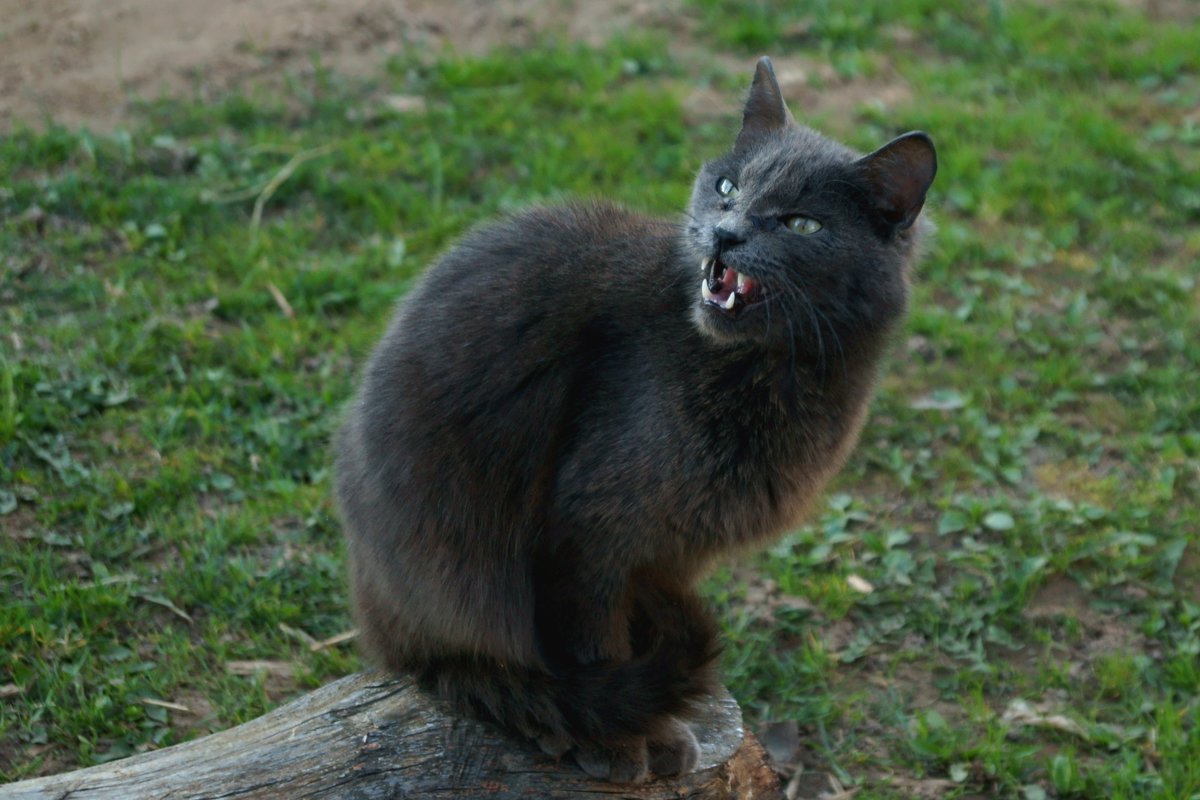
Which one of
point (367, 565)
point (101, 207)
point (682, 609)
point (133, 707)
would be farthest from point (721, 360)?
point (101, 207)

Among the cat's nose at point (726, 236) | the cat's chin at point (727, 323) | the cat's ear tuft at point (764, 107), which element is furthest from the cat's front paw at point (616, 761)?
the cat's ear tuft at point (764, 107)

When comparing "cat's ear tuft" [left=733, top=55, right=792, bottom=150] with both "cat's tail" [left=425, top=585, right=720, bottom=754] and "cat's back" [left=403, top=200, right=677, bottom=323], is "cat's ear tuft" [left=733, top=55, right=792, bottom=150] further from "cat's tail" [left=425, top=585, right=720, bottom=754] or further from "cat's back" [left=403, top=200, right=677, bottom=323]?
"cat's tail" [left=425, top=585, right=720, bottom=754]

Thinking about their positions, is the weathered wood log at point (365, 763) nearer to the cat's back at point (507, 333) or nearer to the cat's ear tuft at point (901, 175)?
the cat's back at point (507, 333)

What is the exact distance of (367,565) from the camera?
10.3ft

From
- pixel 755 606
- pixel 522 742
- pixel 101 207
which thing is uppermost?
pixel 101 207

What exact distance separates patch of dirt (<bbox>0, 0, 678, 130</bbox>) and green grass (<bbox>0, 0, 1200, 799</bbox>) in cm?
23

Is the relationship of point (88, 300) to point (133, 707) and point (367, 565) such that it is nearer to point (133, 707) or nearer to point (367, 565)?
point (133, 707)

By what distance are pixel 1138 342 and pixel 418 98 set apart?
3499mm

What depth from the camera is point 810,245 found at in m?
2.98

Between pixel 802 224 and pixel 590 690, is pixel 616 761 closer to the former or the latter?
pixel 590 690

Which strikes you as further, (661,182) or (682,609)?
(661,182)

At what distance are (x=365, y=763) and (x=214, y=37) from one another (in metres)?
4.58

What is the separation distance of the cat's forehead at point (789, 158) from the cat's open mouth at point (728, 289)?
9.4 inches

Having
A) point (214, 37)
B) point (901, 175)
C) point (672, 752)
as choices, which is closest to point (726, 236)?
point (901, 175)
